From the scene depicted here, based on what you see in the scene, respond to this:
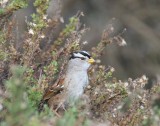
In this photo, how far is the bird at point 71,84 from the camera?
6668 mm

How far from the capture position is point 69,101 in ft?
21.5

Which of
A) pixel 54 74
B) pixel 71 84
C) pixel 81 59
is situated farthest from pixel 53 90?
pixel 81 59

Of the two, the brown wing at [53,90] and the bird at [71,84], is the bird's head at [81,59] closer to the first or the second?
the bird at [71,84]

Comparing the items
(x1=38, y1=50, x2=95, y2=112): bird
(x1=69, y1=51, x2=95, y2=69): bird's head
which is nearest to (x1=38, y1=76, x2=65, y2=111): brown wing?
(x1=38, y1=50, x2=95, y2=112): bird

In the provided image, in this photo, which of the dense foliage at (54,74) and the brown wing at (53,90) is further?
the brown wing at (53,90)

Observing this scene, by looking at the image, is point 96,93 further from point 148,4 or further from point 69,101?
point 148,4

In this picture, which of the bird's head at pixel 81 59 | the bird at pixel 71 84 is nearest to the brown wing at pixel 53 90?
the bird at pixel 71 84

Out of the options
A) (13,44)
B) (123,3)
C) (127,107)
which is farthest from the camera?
(123,3)

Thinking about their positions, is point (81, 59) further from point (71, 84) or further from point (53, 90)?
point (53, 90)

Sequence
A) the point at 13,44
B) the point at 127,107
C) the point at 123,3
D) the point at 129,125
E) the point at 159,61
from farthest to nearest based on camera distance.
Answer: the point at 123,3 < the point at 159,61 < the point at 13,44 < the point at 127,107 < the point at 129,125

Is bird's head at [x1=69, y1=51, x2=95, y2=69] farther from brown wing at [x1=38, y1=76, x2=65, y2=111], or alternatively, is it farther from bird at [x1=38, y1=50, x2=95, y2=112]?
brown wing at [x1=38, y1=76, x2=65, y2=111]

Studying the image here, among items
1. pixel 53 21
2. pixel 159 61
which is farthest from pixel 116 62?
pixel 53 21

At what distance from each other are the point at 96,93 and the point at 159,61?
8.28 meters

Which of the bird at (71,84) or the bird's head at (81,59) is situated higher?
the bird's head at (81,59)
